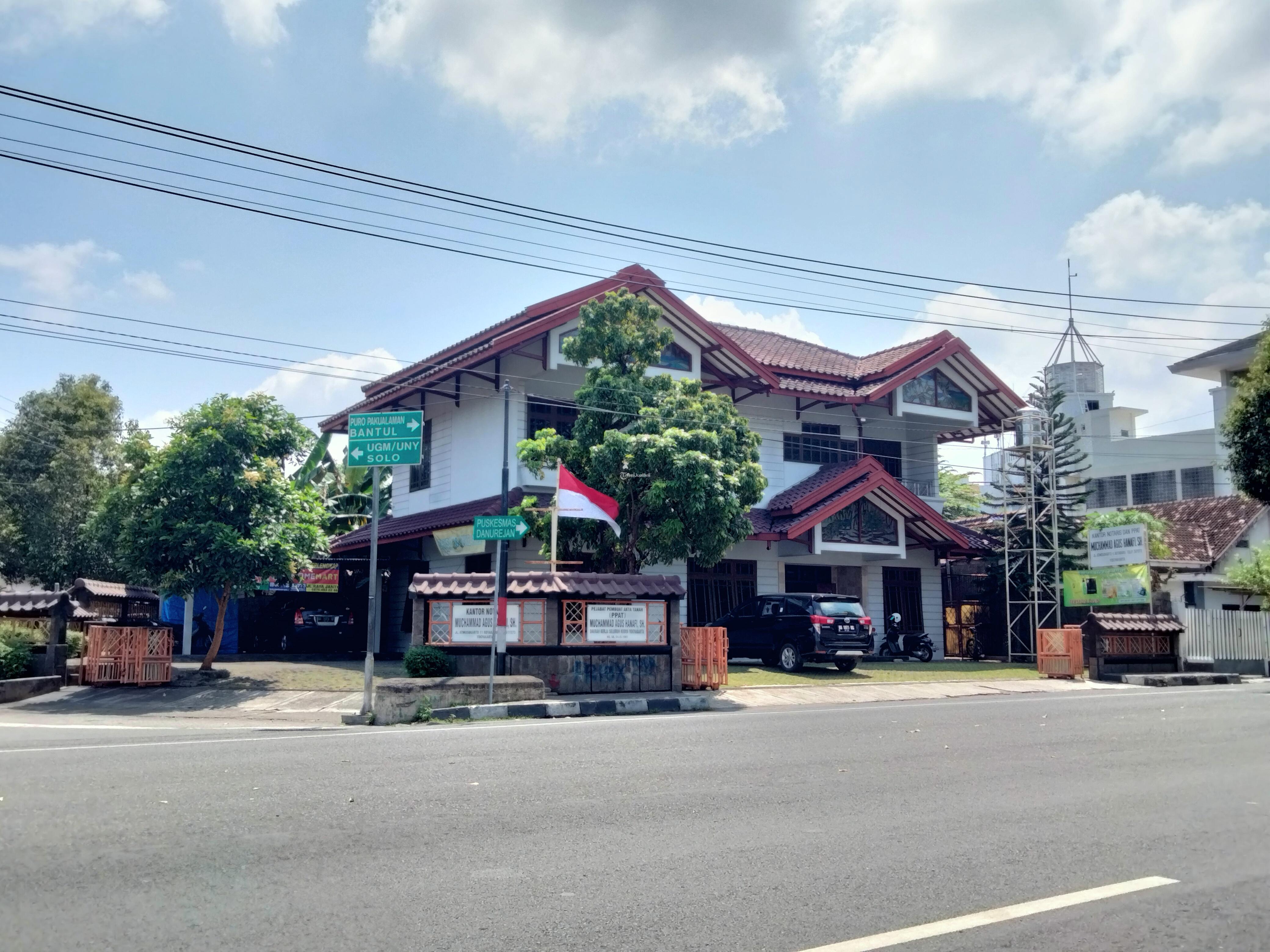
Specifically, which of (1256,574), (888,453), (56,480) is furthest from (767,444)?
(56,480)

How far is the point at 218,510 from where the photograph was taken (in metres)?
20.0

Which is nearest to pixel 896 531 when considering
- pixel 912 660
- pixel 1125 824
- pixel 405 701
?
pixel 912 660

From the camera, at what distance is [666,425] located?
67.3 feet

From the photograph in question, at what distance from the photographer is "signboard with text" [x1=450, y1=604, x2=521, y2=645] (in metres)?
17.7

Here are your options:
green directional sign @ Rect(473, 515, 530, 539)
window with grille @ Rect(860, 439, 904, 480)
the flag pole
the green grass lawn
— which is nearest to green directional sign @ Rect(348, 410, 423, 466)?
green directional sign @ Rect(473, 515, 530, 539)

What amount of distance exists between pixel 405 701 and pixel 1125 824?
10.2m

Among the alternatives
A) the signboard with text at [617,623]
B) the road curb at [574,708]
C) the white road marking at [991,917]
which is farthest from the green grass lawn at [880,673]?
the white road marking at [991,917]

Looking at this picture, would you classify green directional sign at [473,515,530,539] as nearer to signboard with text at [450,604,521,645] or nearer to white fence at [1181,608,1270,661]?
signboard with text at [450,604,521,645]

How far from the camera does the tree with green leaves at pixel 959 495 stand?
2269 inches

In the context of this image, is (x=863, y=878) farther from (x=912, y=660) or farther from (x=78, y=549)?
(x=78, y=549)

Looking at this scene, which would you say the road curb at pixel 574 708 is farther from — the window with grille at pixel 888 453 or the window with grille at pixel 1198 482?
the window with grille at pixel 1198 482

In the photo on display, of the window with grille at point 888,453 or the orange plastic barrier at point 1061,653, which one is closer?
the orange plastic barrier at point 1061,653

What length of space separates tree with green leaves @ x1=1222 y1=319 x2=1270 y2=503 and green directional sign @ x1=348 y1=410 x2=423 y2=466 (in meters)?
15.6

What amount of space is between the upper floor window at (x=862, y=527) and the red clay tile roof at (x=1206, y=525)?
840cm
